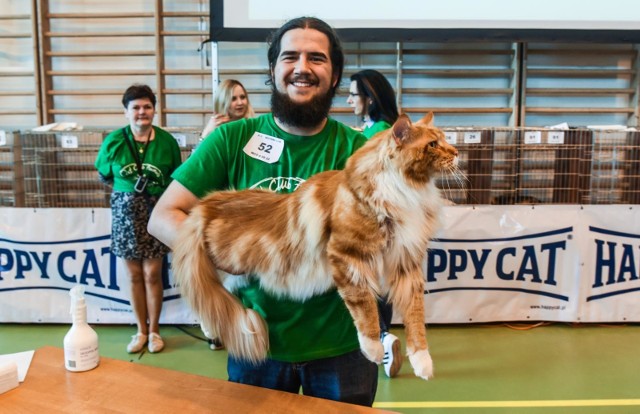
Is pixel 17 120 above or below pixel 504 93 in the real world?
below

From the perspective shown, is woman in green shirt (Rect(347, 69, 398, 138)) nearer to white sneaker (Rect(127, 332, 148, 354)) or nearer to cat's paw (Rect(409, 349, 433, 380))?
cat's paw (Rect(409, 349, 433, 380))

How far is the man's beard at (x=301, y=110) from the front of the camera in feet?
4.17

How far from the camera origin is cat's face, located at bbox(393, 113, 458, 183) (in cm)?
99

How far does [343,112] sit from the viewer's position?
5.36 m

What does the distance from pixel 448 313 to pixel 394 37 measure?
9.04 ft

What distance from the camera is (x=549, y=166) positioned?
4.57 meters

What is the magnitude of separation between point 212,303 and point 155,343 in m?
2.49

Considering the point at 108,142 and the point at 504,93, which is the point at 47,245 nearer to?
the point at 108,142

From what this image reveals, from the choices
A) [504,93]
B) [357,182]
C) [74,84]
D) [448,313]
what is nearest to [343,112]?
[504,93]

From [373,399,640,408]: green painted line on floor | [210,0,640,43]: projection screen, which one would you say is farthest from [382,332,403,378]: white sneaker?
[210,0,640,43]: projection screen

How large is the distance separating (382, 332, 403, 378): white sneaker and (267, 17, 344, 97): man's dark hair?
188cm

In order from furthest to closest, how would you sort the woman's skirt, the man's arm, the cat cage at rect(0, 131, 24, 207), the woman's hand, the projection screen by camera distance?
the projection screen < the cat cage at rect(0, 131, 24, 207) < the woman's hand < the woman's skirt < the man's arm

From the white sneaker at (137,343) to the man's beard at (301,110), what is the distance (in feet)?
8.52

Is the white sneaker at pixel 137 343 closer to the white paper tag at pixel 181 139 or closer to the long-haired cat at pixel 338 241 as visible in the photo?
the white paper tag at pixel 181 139
